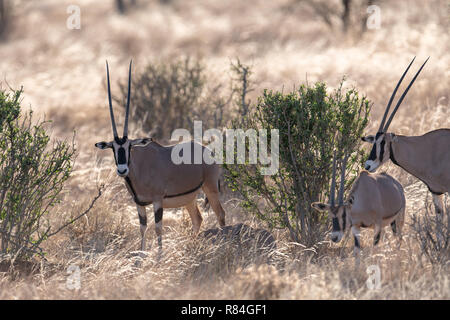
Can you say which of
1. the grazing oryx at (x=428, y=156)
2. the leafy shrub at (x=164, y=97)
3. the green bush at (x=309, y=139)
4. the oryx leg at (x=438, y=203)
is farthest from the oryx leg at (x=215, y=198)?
the leafy shrub at (x=164, y=97)

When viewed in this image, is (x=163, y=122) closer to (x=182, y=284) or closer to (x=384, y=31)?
(x=182, y=284)

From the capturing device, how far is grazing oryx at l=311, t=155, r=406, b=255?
6480 millimetres

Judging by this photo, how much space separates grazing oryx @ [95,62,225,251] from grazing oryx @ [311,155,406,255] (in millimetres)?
2014

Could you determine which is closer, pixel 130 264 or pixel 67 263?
pixel 130 264

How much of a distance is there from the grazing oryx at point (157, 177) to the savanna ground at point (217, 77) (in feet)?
1.38

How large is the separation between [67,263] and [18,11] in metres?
33.7

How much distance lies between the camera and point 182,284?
20.6 feet

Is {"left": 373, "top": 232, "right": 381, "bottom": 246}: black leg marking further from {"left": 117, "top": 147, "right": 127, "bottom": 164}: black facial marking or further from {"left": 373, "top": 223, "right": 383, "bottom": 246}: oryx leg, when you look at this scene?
{"left": 117, "top": 147, "right": 127, "bottom": 164}: black facial marking

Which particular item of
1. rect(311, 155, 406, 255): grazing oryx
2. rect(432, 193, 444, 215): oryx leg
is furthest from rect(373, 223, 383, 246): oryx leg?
rect(432, 193, 444, 215): oryx leg

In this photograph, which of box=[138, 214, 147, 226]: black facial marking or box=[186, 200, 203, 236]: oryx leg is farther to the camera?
box=[186, 200, 203, 236]: oryx leg

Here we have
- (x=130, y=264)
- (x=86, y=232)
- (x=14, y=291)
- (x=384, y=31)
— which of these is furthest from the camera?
(x=384, y=31)

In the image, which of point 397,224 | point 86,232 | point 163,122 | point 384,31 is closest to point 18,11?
point 384,31

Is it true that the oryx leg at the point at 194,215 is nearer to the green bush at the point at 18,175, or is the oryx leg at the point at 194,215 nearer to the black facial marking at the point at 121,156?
the black facial marking at the point at 121,156

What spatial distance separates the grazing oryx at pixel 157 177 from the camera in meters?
7.87
